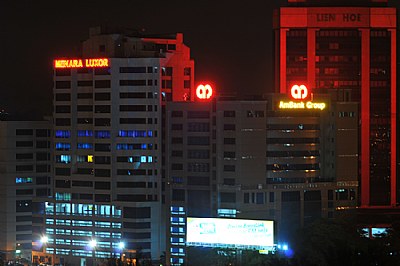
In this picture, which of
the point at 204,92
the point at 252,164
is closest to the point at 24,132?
the point at 204,92

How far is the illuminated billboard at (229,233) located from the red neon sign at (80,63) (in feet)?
49.1

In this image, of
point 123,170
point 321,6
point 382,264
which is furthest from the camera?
point 321,6

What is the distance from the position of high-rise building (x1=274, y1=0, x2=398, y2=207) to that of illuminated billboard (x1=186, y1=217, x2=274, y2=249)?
31.3 metres

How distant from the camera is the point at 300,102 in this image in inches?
4240

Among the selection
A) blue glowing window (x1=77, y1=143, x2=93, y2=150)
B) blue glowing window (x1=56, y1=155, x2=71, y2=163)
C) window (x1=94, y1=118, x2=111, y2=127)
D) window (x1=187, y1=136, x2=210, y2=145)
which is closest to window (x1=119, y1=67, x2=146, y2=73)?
window (x1=94, y1=118, x2=111, y2=127)

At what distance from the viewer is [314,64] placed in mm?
130000

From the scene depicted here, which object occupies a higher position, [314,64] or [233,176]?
[314,64]

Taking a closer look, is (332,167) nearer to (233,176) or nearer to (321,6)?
(233,176)

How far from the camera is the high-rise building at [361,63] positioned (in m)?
129

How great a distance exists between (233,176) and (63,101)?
15.5 metres

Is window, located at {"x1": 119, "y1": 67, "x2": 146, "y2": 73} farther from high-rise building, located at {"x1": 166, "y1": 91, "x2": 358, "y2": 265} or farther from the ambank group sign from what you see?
the ambank group sign

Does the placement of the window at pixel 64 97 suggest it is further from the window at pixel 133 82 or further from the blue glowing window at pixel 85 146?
the window at pixel 133 82

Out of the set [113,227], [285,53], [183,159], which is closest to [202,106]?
[183,159]

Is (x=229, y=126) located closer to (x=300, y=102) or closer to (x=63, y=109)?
(x=300, y=102)
